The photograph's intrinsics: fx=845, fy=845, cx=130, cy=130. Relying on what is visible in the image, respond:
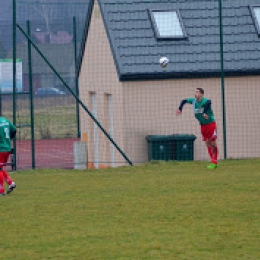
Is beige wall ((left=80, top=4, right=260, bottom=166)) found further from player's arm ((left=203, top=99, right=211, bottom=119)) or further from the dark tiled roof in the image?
player's arm ((left=203, top=99, right=211, bottom=119))

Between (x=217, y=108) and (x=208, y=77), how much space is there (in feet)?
2.61

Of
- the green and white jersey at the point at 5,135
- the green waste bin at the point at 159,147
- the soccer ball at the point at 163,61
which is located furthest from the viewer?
the green waste bin at the point at 159,147

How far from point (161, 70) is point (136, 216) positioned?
9579mm

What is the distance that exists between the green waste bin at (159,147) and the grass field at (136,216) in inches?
110

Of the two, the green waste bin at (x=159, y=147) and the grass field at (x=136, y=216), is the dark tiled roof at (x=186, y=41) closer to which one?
the green waste bin at (x=159, y=147)

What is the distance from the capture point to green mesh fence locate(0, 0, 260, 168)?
66.3 feet

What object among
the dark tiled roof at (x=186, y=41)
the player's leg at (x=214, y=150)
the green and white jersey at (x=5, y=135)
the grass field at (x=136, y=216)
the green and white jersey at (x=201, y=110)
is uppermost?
the dark tiled roof at (x=186, y=41)

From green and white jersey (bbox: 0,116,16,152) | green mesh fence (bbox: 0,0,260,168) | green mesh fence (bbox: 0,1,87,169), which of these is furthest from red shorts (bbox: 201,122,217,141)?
green and white jersey (bbox: 0,116,16,152)

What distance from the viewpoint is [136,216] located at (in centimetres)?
1127

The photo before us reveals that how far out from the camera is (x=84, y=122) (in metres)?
24.0

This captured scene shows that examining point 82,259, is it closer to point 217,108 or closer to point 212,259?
point 212,259

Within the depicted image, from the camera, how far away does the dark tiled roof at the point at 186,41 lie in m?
20.6

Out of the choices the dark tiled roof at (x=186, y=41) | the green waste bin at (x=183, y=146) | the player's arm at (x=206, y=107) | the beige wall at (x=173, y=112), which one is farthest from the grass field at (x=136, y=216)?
the dark tiled roof at (x=186, y=41)

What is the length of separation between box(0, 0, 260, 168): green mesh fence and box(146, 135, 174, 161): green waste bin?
0.9 inches
